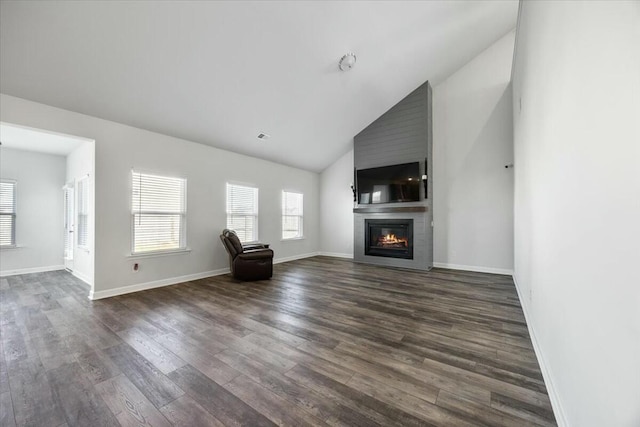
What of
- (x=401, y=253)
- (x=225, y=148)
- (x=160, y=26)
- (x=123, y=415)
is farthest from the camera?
(x=401, y=253)

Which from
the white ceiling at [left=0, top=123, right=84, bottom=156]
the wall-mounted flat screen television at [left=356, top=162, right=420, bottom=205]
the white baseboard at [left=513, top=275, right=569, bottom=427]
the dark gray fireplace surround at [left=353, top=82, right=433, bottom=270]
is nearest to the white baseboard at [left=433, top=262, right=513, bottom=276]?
the dark gray fireplace surround at [left=353, top=82, right=433, bottom=270]

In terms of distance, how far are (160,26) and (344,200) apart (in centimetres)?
557

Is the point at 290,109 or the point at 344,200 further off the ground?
the point at 290,109

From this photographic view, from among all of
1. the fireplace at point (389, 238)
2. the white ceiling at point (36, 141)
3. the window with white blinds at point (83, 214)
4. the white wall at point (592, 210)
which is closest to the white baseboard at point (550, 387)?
the white wall at point (592, 210)

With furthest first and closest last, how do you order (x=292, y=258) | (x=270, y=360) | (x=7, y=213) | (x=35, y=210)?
(x=292, y=258), (x=35, y=210), (x=7, y=213), (x=270, y=360)

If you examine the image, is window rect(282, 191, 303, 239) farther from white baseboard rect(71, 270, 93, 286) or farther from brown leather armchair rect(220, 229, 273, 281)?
white baseboard rect(71, 270, 93, 286)

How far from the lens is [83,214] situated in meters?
5.04

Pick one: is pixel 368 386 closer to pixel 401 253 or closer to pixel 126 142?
pixel 401 253

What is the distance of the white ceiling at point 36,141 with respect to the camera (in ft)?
14.6

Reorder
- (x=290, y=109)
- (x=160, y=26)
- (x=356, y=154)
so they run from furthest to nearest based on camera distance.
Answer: (x=356, y=154) < (x=290, y=109) < (x=160, y=26)

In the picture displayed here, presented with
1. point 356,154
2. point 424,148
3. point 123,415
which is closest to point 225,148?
point 356,154

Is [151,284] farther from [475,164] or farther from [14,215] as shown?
[475,164]

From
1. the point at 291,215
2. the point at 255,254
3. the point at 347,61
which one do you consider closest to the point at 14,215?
the point at 255,254

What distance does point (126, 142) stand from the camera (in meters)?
4.08
